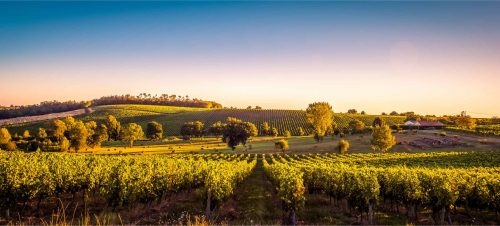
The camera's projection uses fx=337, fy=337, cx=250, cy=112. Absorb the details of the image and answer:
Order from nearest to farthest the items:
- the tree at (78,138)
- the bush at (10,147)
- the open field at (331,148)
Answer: the open field at (331,148), the bush at (10,147), the tree at (78,138)

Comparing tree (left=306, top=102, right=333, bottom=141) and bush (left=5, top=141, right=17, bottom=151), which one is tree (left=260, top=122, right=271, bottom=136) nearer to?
tree (left=306, top=102, right=333, bottom=141)

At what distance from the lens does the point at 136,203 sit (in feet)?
103

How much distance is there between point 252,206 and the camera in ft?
105

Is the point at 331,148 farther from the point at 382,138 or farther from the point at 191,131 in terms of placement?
the point at 191,131

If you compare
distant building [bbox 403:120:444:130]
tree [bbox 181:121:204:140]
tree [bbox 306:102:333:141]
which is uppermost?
tree [bbox 306:102:333:141]

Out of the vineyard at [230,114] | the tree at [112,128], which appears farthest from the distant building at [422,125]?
the tree at [112,128]

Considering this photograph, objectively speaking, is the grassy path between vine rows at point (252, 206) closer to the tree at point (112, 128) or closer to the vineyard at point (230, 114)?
the tree at point (112, 128)

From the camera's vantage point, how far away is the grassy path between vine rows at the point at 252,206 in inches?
1079

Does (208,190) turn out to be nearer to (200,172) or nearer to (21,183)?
(200,172)

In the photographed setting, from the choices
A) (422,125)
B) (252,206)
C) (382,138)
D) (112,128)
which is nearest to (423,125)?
(422,125)

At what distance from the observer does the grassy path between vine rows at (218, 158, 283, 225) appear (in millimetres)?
27414

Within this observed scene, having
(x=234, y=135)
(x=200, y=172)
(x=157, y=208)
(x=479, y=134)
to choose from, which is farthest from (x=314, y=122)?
(x=157, y=208)

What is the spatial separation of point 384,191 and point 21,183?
3045cm

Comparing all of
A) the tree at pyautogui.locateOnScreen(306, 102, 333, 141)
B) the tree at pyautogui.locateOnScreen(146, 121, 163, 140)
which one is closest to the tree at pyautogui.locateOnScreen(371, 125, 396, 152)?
the tree at pyautogui.locateOnScreen(306, 102, 333, 141)
